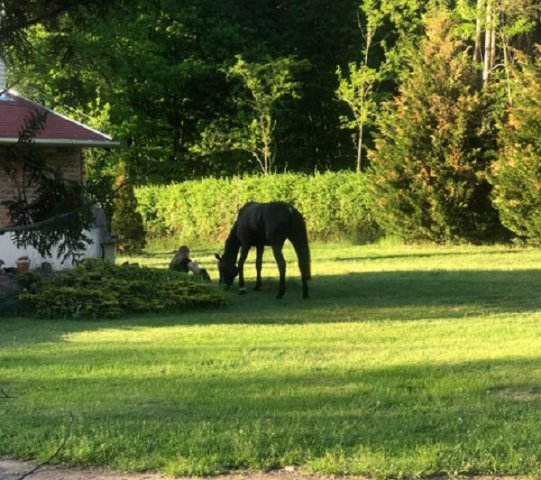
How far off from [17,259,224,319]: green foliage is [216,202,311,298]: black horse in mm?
1783

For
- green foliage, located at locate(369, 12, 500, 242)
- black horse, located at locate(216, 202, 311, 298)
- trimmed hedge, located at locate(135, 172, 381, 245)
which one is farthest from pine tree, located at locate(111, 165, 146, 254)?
black horse, located at locate(216, 202, 311, 298)

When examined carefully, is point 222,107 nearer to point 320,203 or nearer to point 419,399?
point 320,203

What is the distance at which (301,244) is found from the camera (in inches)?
603

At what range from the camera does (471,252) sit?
83.0 ft

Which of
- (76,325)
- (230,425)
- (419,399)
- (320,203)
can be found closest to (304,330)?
(76,325)

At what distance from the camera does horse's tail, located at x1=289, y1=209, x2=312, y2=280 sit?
49.3ft

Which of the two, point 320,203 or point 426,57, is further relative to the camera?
point 320,203

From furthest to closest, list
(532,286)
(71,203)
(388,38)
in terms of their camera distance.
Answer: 1. (388,38)
2. (532,286)
3. (71,203)

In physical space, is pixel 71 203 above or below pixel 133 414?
above

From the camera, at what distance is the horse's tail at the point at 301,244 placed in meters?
15.0

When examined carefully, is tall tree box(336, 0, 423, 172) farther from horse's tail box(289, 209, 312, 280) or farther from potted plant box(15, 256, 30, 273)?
potted plant box(15, 256, 30, 273)

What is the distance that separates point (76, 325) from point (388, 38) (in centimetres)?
3381

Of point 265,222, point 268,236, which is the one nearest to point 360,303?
point 268,236

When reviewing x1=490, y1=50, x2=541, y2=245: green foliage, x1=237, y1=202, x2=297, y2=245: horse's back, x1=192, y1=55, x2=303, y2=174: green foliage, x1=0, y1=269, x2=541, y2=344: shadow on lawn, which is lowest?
x1=0, y1=269, x2=541, y2=344: shadow on lawn
